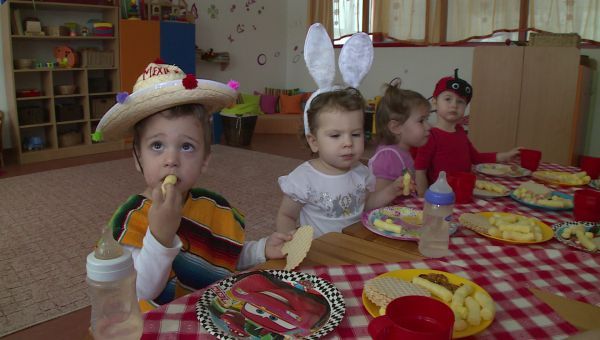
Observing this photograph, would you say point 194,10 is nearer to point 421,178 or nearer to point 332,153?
A: point 421,178

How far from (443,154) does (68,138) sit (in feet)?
14.5

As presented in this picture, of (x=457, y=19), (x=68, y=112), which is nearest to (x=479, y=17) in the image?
(x=457, y=19)

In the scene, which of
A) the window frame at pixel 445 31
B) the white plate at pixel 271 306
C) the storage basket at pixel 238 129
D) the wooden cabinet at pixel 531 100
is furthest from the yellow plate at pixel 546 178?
the storage basket at pixel 238 129

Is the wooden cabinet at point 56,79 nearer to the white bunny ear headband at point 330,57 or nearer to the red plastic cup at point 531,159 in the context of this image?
the white bunny ear headband at point 330,57

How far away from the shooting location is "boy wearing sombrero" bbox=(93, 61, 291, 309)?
3.30ft

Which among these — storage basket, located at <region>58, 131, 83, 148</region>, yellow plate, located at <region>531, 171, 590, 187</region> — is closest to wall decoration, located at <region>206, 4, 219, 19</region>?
storage basket, located at <region>58, 131, 83, 148</region>

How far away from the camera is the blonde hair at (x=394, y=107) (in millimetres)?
2088

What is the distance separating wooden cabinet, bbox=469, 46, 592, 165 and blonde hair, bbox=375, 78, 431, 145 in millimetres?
2830

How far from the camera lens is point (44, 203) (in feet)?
12.2

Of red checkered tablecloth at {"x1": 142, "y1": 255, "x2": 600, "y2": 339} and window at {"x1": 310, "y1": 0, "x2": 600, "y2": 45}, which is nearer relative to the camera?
red checkered tablecloth at {"x1": 142, "y1": 255, "x2": 600, "y2": 339}

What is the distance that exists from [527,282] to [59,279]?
88.2 inches

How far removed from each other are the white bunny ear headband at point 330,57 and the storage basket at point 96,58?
434 cm

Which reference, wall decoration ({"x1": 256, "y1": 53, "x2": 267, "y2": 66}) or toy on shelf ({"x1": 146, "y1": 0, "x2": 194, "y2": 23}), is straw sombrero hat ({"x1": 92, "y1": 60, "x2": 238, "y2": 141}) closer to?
toy on shelf ({"x1": 146, "y1": 0, "x2": 194, "y2": 23})

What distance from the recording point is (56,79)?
18.1 ft
